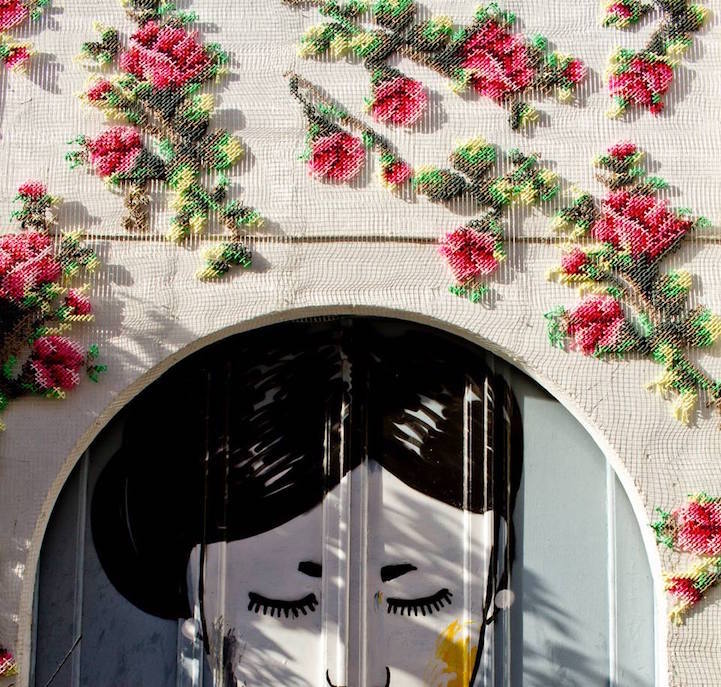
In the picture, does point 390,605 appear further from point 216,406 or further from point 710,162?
point 710,162

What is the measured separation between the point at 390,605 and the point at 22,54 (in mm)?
2547

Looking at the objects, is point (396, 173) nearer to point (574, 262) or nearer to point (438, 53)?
point (438, 53)

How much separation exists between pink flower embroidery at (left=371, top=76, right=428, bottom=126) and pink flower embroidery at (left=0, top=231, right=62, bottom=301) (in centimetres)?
133

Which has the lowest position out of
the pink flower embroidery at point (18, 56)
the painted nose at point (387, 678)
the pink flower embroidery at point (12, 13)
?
the painted nose at point (387, 678)

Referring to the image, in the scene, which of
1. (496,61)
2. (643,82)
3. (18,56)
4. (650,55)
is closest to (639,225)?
(643,82)

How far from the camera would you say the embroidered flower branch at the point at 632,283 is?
3277mm

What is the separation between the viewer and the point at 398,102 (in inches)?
135

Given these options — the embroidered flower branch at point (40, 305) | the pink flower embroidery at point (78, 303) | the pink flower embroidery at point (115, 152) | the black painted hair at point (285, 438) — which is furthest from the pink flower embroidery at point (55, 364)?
the pink flower embroidery at point (115, 152)

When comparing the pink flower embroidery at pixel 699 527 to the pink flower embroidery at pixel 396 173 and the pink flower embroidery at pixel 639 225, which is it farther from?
the pink flower embroidery at pixel 396 173

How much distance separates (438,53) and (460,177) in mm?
501

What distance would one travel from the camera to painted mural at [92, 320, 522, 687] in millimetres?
3453

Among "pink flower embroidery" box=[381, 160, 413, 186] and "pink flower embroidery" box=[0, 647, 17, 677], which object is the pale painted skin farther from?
"pink flower embroidery" box=[381, 160, 413, 186]

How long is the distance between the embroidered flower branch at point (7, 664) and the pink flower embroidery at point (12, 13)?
2320 millimetres

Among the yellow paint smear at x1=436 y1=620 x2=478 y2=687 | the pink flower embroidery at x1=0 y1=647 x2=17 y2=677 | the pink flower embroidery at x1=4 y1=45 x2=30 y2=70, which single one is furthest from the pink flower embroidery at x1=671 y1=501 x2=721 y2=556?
the pink flower embroidery at x1=4 y1=45 x2=30 y2=70
